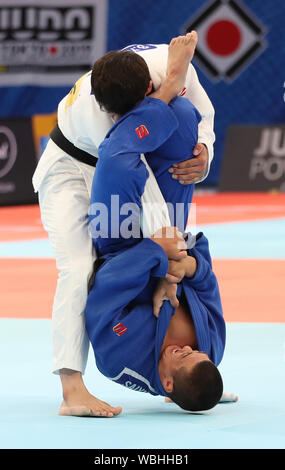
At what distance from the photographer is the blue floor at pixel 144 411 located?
131 inches

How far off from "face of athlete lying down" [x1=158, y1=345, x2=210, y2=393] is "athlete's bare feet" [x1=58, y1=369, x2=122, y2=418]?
22 cm

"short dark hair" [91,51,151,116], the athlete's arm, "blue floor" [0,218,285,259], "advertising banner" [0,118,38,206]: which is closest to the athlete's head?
the athlete's arm

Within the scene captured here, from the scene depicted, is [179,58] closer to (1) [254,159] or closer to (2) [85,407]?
(2) [85,407]

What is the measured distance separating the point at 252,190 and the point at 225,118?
153cm

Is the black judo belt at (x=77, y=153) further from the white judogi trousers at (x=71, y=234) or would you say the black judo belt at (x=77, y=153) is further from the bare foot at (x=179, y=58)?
the bare foot at (x=179, y=58)

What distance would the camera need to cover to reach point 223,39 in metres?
15.8

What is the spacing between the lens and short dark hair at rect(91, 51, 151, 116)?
12.0ft

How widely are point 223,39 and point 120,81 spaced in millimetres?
12492

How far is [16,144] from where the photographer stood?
1271 centimetres

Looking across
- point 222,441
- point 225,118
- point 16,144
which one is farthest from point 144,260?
point 225,118

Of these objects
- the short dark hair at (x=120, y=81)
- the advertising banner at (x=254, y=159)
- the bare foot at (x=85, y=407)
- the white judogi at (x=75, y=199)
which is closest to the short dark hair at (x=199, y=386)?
the bare foot at (x=85, y=407)

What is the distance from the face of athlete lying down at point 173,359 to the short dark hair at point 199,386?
3 cm

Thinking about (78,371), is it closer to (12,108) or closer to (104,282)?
(104,282)
